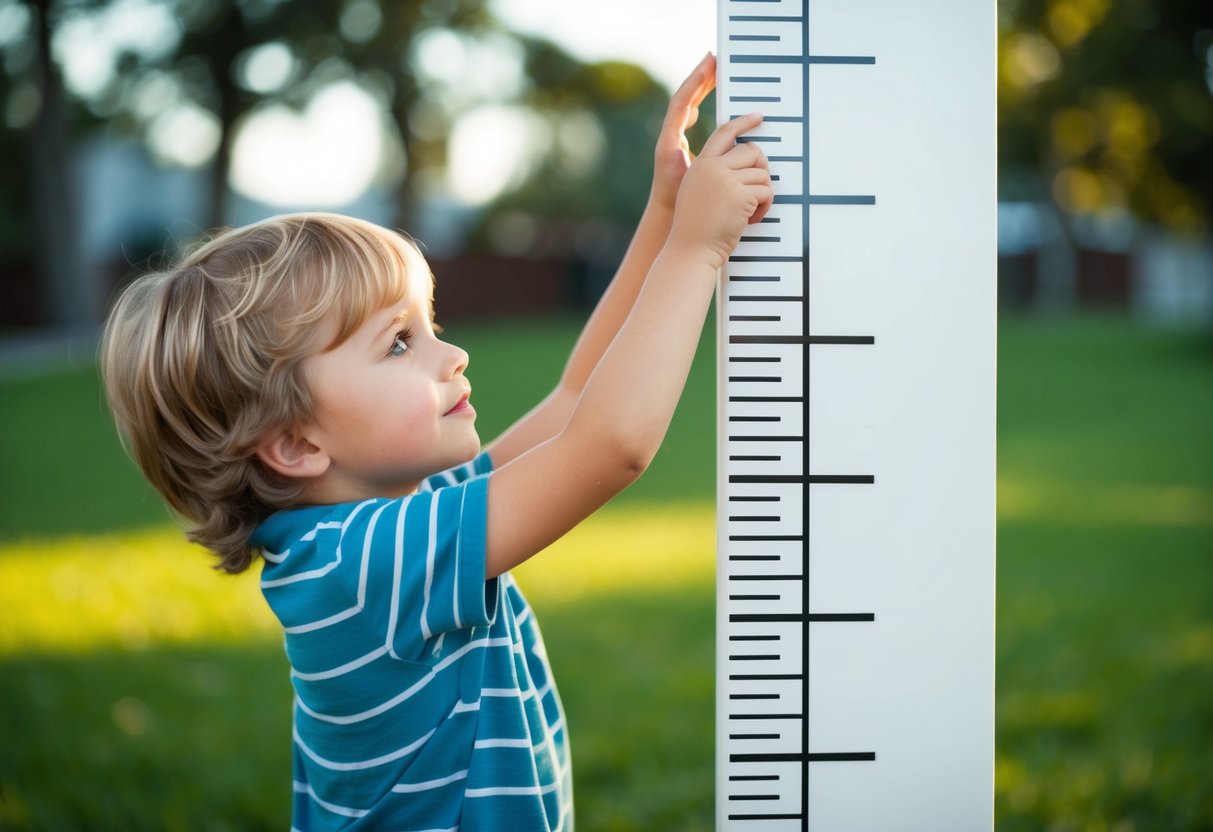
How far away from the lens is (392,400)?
1360mm

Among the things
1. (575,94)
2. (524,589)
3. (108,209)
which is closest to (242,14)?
(575,94)

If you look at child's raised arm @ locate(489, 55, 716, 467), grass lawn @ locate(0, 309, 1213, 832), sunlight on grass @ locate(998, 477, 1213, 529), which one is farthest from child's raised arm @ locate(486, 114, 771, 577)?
sunlight on grass @ locate(998, 477, 1213, 529)

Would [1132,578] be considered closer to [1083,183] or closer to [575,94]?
[575,94]

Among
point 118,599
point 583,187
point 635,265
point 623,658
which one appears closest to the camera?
point 635,265

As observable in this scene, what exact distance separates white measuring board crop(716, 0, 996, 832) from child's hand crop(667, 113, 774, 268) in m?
0.07

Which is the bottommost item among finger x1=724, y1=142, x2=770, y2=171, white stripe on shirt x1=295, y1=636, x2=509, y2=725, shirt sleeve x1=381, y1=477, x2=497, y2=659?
white stripe on shirt x1=295, y1=636, x2=509, y2=725

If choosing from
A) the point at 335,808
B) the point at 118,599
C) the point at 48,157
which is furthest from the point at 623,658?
the point at 48,157

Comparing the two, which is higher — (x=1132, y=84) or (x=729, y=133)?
(x=1132, y=84)

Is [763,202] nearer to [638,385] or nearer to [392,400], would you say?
[638,385]

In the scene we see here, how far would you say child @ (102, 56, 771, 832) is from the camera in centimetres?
123

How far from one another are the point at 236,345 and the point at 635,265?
55 centimetres

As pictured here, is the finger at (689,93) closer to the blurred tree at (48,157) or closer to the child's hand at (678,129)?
the child's hand at (678,129)

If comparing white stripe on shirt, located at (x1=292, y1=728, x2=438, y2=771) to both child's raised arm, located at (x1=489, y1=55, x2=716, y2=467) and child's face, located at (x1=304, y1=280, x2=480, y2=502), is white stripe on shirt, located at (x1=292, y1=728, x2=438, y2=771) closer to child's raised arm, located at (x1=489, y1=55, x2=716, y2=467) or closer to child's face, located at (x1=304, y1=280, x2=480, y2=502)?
child's face, located at (x1=304, y1=280, x2=480, y2=502)

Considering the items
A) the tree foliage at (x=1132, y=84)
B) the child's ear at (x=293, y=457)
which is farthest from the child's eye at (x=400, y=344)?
the tree foliage at (x=1132, y=84)
